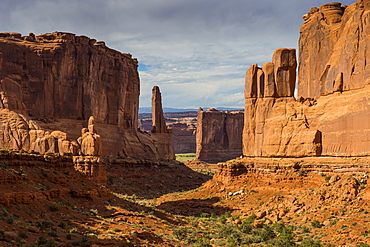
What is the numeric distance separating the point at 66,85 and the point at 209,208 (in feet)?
112

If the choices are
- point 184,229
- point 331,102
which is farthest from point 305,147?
point 184,229

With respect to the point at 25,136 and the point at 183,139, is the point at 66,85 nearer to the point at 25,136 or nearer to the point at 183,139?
the point at 25,136

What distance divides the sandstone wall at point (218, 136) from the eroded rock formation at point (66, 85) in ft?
171

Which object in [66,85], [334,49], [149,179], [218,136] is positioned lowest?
[149,179]

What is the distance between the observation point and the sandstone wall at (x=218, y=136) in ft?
456

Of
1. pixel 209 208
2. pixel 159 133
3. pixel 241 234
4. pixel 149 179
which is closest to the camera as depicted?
pixel 241 234

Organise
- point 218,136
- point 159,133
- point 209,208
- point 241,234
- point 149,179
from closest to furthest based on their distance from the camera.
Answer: point 241,234 < point 209,208 < point 149,179 < point 159,133 < point 218,136

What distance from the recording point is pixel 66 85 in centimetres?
7581

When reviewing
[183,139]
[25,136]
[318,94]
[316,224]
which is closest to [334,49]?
[318,94]

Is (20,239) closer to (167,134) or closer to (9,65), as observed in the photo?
(9,65)

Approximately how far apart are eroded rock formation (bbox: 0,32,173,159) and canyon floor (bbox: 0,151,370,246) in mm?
18890

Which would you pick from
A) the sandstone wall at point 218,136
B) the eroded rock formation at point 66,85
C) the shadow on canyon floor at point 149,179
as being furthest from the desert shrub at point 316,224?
the sandstone wall at point 218,136

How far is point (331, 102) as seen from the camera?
162 ft

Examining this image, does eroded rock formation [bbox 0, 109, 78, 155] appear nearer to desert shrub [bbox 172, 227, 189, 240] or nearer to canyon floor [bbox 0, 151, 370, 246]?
canyon floor [bbox 0, 151, 370, 246]
